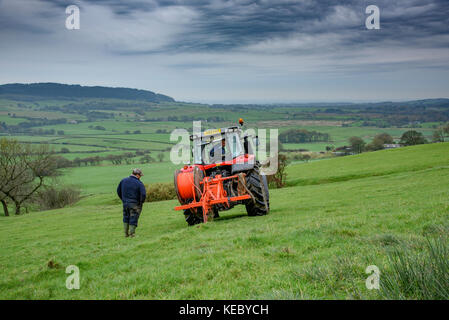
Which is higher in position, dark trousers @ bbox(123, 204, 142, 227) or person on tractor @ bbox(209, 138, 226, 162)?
person on tractor @ bbox(209, 138, 226, 162)

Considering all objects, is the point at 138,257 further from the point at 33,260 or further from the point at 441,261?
the point at 441,261

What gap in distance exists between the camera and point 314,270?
5.00m

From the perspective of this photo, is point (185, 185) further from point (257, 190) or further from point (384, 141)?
point (384, 141)

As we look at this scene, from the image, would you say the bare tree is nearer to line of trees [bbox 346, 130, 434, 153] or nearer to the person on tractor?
the person on tractor

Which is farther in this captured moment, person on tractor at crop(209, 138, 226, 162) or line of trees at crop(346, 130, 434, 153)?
line of trees at crop(346, 130, 434, 153)

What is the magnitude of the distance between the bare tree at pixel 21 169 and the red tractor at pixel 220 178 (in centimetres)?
3626

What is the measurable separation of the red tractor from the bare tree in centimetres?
3626

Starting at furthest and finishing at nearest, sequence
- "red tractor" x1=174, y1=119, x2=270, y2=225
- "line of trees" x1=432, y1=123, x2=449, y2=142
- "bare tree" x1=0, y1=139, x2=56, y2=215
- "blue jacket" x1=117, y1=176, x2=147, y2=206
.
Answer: "line of trees" x1=432, y1=123, x2=449, y2=142 < "bare tree" x1=0, y1=139, x2=56, y2=215 < "red tractor" x1=174, y1=119, x2=270, y2=225 < "blue jacket" x1=117, y1=176, x2=147, y2=206

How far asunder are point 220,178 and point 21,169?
3866 centimetres

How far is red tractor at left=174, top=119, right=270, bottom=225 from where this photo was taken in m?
12.7

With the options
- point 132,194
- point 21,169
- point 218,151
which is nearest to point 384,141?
point 21,169

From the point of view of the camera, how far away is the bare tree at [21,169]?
4219 centimetres

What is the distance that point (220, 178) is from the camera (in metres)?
12.8

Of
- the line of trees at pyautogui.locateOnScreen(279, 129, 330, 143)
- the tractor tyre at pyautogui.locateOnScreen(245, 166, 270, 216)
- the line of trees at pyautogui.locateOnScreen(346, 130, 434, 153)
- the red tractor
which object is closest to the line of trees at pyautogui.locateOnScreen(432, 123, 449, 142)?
the line of trees at pyautogui.locateOnScreen(346, 130, 434, 153)
